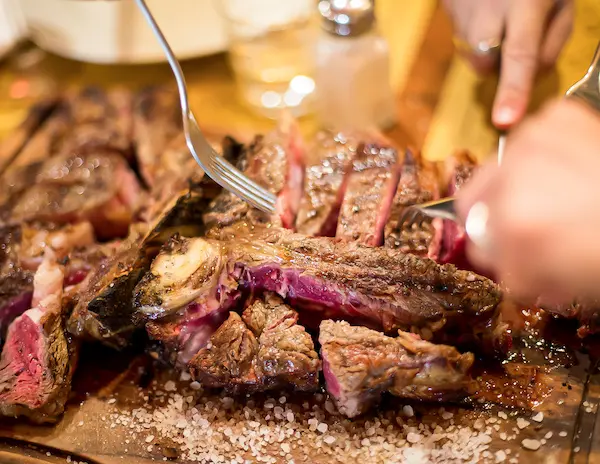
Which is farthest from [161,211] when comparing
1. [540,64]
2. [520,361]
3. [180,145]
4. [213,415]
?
[540,64]

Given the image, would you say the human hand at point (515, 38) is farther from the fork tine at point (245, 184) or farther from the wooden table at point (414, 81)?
the fork tine at point (245, 184)

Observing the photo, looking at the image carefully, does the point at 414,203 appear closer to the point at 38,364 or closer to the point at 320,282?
the point at 320,282

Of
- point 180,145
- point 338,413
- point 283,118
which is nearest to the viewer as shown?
point 338,413

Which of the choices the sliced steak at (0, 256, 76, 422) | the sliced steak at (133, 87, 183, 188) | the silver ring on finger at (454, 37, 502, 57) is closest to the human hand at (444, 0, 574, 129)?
the silver ring on finger at (454, 37, 502, 57)

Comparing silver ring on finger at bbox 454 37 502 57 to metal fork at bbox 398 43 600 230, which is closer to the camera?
metal fork at bbox 398 43 600 230

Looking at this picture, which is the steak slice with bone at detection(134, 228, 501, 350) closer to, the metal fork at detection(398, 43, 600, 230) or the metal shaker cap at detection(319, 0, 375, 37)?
the metal fork at detection(398, 43, 600, 230)

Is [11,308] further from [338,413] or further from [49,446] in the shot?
[338,413]
